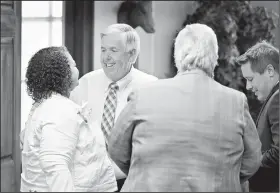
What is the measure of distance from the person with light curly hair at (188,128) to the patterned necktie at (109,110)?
83 cm

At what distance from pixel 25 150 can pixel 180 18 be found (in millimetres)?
4344

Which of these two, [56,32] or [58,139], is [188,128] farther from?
[56,32]

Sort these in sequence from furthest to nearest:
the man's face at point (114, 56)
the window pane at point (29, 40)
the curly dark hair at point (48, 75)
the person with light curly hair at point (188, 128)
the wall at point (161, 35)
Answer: the wall at point (161, 35) → the window pane at point (29, 40) → the man's face at point (114, 56) → the curly dark hair at point (48, 75) → the person with light curly hair at point (188, 128)

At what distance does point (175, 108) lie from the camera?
262 cm


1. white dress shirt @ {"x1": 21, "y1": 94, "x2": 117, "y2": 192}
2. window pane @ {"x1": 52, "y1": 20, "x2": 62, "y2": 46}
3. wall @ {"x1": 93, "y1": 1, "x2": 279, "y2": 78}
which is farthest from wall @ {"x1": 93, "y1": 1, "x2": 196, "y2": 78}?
white dress shirt @ {"x1": 21, "y1": 94, "x2": 117, "y2": 192}

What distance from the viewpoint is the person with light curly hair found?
2619 mm

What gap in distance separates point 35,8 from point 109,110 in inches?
66.4

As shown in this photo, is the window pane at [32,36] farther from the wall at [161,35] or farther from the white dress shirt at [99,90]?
the white dress shirt at [99,90]

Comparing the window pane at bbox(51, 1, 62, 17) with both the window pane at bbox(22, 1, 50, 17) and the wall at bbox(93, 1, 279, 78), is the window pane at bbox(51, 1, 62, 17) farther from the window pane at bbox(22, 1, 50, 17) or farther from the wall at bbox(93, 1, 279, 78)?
the wall at bbox(93, 1, 279, 78)

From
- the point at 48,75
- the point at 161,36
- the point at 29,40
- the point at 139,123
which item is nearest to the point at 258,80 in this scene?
the point at 139,123

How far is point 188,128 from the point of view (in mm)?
2609

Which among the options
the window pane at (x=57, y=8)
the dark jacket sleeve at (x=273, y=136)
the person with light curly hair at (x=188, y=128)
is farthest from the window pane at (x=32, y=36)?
the person with light curly hair at (x=188, y=128)

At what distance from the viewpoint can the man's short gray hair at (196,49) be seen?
267 centimetres

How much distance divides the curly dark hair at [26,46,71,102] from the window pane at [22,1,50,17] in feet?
6.80
